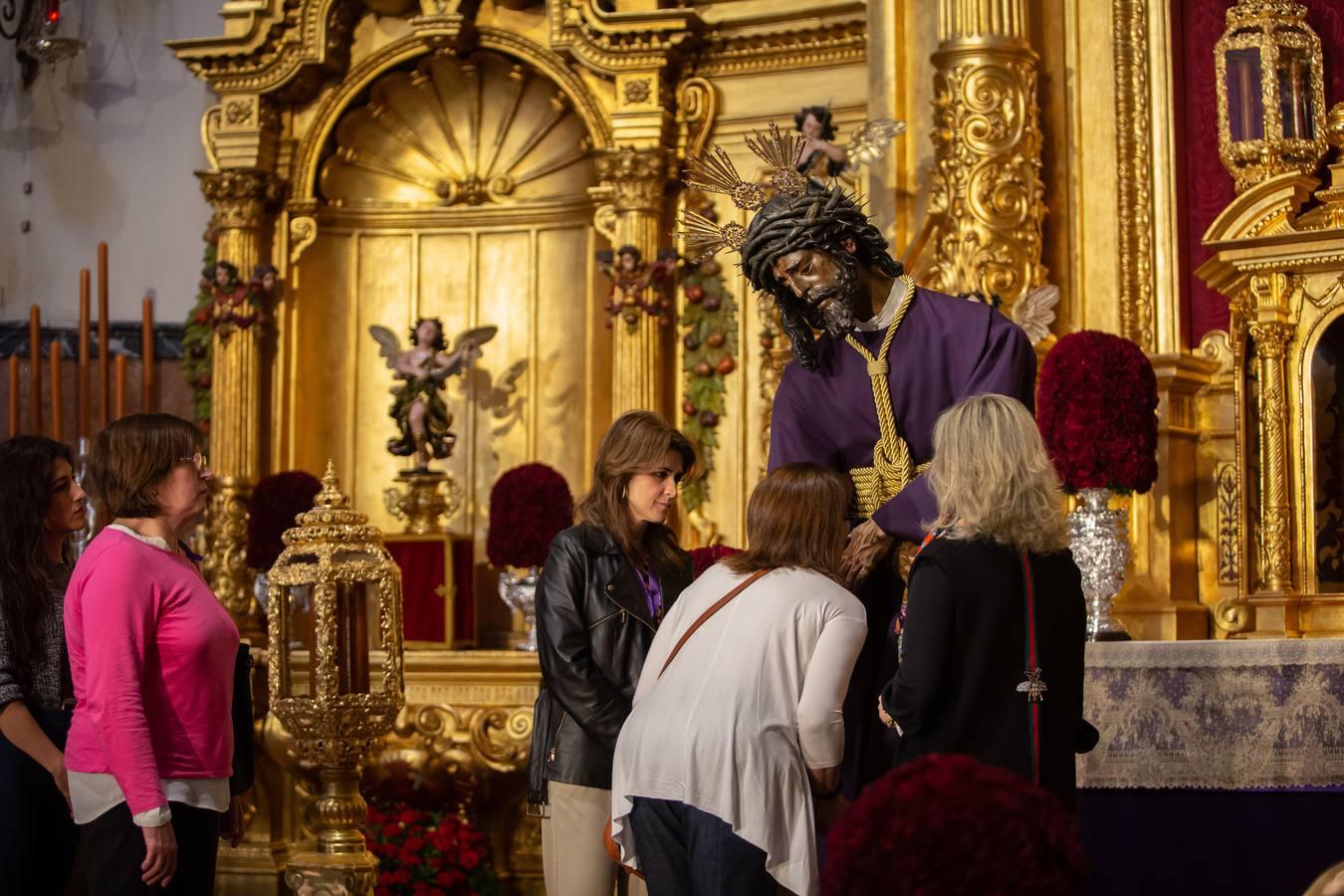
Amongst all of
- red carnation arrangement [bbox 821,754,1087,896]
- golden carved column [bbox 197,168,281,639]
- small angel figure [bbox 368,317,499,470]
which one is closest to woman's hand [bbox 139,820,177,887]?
red carnation arrangement [bbox 821,754,1087,896]

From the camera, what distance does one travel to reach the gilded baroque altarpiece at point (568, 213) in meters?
7.42

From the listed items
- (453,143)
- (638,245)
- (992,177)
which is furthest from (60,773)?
(453,143)

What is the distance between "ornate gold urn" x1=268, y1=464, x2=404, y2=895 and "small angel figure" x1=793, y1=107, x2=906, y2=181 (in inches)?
102

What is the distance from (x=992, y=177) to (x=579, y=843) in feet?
13.6

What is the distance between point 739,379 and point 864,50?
73.4 inches

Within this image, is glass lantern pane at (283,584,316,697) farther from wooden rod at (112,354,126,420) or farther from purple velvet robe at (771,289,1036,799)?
purple velvet robe at (771,289,1036,799)

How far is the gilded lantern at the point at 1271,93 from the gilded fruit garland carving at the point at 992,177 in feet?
2.67

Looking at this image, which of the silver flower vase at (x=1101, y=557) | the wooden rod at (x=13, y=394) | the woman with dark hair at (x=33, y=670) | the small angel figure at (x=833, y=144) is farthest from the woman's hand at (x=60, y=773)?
the wooden rod at (x=13, y=394)

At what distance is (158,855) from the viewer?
3568mm

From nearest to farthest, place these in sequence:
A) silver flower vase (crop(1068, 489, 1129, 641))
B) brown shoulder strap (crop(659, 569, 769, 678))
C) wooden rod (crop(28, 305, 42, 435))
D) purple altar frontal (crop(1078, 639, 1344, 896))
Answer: brown shoulder strap (crop(659, 569, 769, 678)), purple altar frontal (crop(1078, 639, 1344, 896)), silver flower vase (crop(1068, 489, 1129, 641)), wooden rod (crop(28, 305, 42, 435))

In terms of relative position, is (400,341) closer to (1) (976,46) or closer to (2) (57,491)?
(1) (976,46)

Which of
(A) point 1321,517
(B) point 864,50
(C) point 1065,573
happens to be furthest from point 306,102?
(C) point 1065,573

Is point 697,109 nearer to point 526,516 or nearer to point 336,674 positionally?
point 526,516

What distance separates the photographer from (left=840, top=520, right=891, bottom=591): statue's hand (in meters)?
3.71
